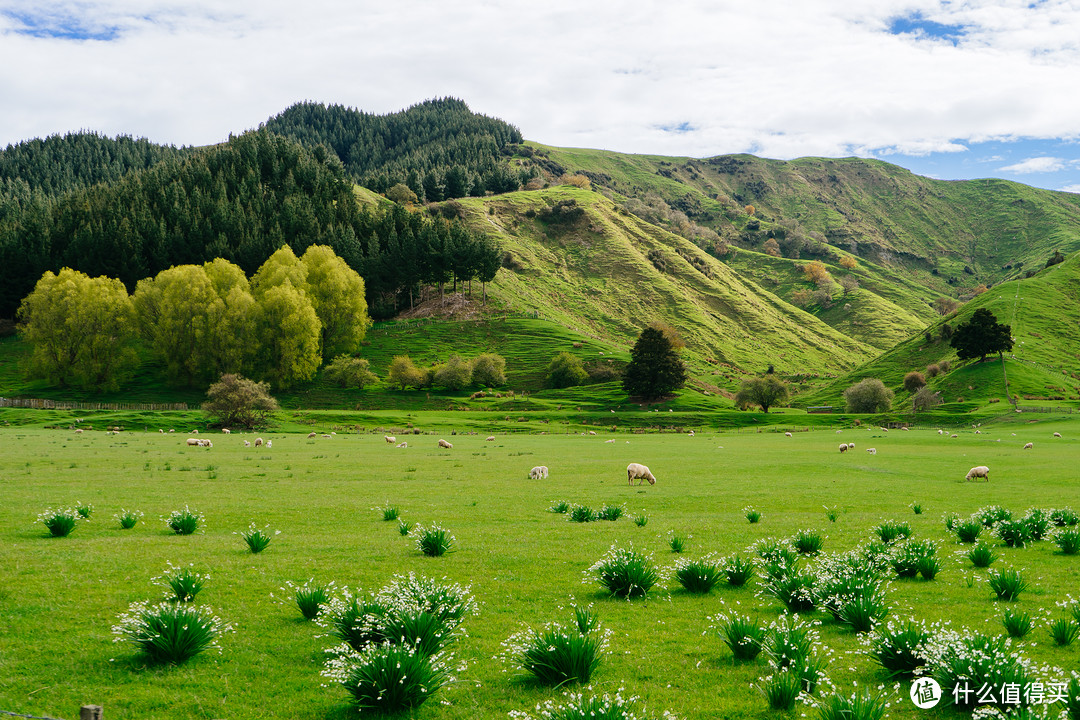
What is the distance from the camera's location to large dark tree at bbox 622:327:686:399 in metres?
93.4

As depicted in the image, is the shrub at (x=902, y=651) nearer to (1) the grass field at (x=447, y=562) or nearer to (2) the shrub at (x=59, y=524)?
(1) the grass field at (x=447, y=562)

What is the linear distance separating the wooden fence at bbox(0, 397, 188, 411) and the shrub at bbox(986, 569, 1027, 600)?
8668cm

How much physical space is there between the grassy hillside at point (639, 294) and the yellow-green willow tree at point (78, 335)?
2864 inches

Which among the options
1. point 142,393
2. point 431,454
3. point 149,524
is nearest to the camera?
point 149,524

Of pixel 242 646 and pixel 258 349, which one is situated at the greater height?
pixel 258 349

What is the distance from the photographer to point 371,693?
671 centimetres

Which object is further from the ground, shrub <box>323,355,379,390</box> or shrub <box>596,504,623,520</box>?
shrub <box>323,355,379,390</box>

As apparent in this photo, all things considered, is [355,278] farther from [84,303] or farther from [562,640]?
[562,640]

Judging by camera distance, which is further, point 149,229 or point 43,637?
point 149,229

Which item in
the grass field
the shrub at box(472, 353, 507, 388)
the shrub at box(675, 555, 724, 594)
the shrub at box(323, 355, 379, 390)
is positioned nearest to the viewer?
the grass field

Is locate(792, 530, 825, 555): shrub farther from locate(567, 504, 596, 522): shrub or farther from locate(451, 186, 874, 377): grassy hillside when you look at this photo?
locate(451, 186, 874, 377): grassy hillside

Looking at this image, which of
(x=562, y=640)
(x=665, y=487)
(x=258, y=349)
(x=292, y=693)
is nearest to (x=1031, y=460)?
(x=665, y=487)

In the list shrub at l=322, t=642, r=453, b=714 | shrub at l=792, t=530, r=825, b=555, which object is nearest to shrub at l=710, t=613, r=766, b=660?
shrub at l=322, t=642, r=453, b=714

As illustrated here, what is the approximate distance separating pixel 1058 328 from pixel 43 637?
157m
